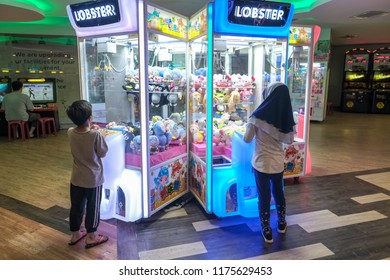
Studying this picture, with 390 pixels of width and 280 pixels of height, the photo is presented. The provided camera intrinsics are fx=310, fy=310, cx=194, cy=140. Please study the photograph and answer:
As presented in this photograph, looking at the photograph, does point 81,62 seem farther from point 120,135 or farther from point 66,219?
point 66,219

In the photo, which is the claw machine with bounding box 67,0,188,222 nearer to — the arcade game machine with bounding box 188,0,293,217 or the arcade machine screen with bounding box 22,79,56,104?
the arcade game machine with bounding box 188,0,293,217

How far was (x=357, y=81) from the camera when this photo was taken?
1258 centimetres

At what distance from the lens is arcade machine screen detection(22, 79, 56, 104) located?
25.6 ft

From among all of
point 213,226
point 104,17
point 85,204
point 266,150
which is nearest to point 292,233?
point 213,226

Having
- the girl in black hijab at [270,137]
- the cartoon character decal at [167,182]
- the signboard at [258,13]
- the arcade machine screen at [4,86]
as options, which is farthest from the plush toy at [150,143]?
the arcade machine screen at [4,86]

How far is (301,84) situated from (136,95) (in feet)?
8.17

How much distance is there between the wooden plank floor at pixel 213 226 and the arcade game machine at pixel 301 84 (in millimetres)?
267

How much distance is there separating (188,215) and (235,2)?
2.07 meters

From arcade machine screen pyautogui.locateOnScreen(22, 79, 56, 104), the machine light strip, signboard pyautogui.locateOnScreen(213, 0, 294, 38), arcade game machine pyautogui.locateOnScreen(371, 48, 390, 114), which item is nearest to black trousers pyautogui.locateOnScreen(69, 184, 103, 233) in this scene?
the machine light strip

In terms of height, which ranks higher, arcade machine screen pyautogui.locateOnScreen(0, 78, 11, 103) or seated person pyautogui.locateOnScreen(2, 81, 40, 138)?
arcade machine screen pyautogui.locateOnScreen(0, 78, 11, 103)

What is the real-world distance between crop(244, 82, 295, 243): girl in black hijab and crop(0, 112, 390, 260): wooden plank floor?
0.38 m

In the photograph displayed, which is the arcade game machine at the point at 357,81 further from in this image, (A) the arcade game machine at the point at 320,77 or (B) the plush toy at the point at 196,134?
(B) the plush toy at the point at 196,134

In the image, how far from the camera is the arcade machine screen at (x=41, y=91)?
25.6ft

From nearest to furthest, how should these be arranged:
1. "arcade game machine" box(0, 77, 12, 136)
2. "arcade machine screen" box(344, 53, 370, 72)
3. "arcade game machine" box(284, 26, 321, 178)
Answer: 1. "arcade game machine" box(284, 26, 321, 178)
2. "arcade game machine" box(0, 77, 12, 136)
3. "arcade machine screen" box(344, 53, 370, 72)
